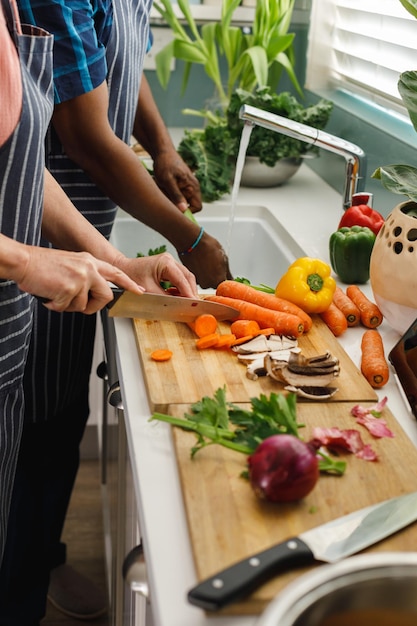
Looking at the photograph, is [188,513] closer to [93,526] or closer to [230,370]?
[230,370]

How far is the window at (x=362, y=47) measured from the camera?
1819mm

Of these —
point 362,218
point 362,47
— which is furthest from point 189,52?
point 362,218

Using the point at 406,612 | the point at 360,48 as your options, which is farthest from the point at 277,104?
the point at 406,612

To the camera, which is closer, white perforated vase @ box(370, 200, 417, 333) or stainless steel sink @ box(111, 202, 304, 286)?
white perforated vase @ box(370, 200, 417, 333)

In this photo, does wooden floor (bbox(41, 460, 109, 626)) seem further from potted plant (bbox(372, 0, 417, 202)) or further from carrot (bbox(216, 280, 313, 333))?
potted plant (bbox(372, 0, 417, 202))

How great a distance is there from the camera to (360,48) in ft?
6.93

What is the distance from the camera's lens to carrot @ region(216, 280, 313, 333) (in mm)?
1274

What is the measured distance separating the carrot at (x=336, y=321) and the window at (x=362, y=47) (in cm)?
73

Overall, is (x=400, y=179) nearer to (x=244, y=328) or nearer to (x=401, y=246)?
(x=401, y=246)

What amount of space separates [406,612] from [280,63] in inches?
80.4

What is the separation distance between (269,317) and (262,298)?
7cm

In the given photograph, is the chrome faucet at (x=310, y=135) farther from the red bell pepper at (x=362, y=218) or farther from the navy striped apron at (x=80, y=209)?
the navy striped apron at (x=80, y=209)

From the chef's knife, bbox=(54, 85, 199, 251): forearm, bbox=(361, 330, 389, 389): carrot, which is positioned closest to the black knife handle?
bbox=(361, 330, 389, 389): carrot

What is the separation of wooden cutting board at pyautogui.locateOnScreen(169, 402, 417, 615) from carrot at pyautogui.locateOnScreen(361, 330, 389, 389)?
0.51 ft
